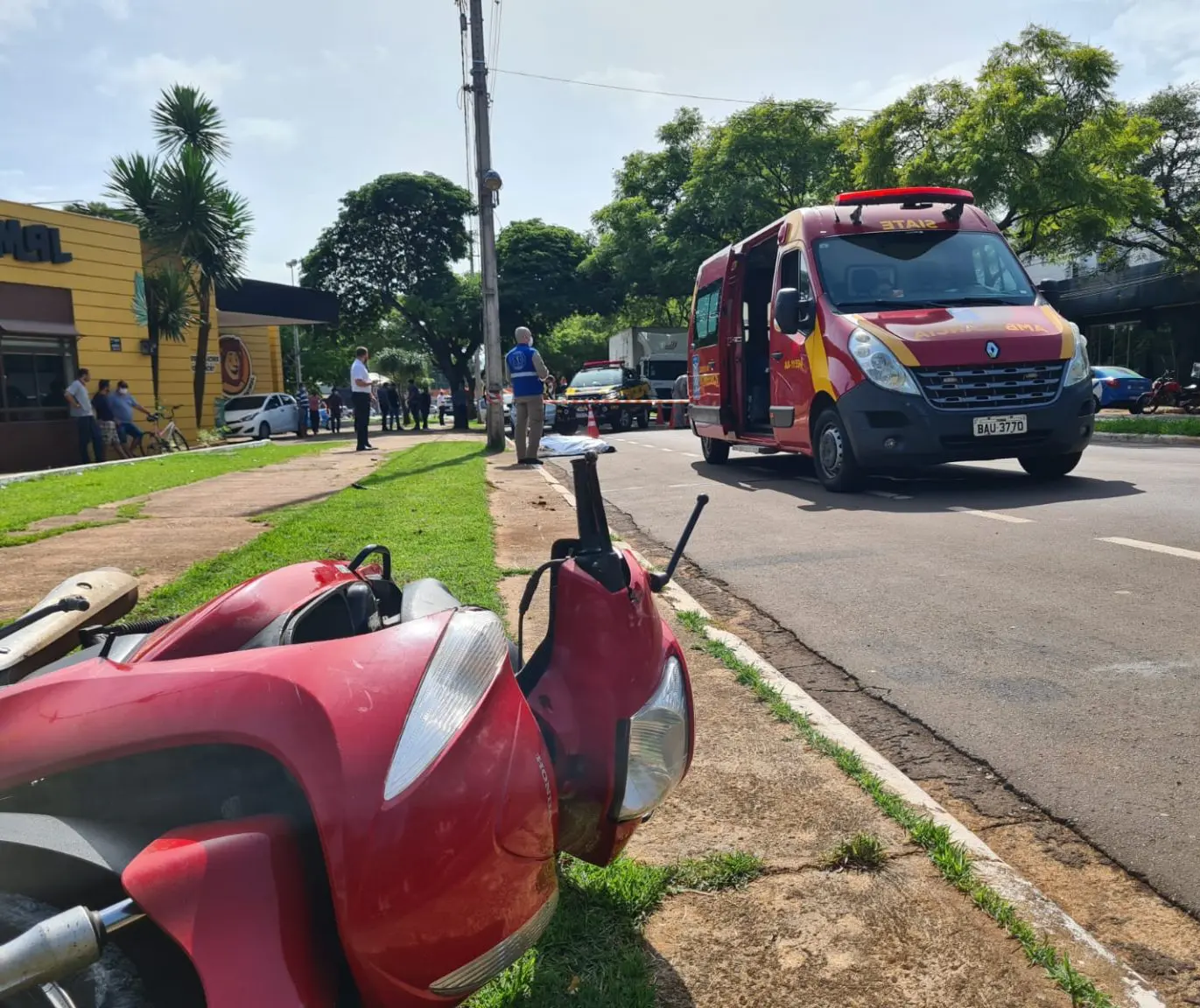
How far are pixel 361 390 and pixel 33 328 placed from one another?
6.42 meters

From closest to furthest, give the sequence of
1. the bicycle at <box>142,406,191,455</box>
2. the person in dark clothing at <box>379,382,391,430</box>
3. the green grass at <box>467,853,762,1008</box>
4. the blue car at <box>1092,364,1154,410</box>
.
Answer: the green grass at <box>467,853,762,1008</box> → the bicycle at <box>142,406,191,455</box> → the blue car at <box>1092,364,1154,410</box> → the person in dark clothing at <box>379,382,391,430</box>

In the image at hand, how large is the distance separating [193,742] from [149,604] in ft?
12.2

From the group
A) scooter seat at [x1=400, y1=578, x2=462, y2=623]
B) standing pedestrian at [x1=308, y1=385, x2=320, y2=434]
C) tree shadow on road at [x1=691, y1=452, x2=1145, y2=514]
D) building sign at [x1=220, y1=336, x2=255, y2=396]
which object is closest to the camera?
scooter seat at [x1=400, y1=578, x2=462, y2=623]

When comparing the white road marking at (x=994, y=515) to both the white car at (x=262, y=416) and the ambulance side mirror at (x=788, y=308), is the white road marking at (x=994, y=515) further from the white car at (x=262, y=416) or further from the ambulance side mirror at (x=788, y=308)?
the white car at (x=262, y=416)

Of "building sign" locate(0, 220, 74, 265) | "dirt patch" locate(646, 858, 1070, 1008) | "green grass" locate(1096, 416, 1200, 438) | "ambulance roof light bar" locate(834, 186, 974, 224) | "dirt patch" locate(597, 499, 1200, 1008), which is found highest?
"building sign" locate(0, 220, 74, 265)

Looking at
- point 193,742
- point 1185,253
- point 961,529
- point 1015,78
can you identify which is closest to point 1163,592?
point 961,529

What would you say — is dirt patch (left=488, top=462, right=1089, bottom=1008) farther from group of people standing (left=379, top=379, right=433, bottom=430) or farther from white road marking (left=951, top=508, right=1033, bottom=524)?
group of people standing (left=379, top=379, right=433, bottom=430)

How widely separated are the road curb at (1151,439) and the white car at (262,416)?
23.3 metres

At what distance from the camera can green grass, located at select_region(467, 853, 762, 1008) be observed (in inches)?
71.9

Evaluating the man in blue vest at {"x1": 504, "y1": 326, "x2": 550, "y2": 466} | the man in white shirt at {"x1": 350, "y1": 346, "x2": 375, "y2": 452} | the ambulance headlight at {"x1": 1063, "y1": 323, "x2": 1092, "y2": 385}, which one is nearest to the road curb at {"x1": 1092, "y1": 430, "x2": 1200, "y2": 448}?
the ambulance headlight at {"x1": 1063, "y1": 323, "x2": 1092, "y2": 385}

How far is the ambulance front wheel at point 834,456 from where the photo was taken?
8.80 meters

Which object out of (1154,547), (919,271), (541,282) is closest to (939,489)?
(919,271)

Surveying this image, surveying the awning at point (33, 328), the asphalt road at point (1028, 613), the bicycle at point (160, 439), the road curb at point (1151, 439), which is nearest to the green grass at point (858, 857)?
the asphalt road at point (1028, 613)

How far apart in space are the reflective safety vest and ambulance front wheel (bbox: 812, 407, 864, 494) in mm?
5272
